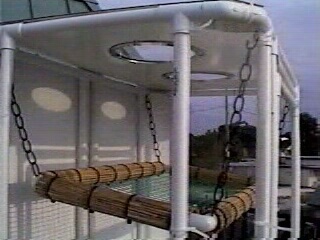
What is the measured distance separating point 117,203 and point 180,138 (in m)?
0.67

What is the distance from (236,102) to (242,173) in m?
3.24

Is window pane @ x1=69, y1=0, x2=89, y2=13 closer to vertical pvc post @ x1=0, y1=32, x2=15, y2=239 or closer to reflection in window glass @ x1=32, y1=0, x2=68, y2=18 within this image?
reflection in window glass @ x1=32, y1=0, x2=68, y2=18

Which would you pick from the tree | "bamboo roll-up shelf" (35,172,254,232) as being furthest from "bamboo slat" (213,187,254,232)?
the tree

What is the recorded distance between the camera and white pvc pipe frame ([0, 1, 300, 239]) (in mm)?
2318

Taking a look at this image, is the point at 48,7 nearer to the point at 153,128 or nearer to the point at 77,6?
the point at 77,6

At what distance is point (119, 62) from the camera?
13.0 ft

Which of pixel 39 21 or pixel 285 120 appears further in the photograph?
pixel 285 120

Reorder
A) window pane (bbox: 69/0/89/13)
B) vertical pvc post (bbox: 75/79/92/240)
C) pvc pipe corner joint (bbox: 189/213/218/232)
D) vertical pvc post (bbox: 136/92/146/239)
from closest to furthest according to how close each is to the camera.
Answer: pvc pipe corner joint (bbox: 189/213/218/232), vertical pvc post (bbox: 75/79/92/240), window pane (bbox: 69/0/89/13), vertical pvc post (bbox: 136/92/146/239)

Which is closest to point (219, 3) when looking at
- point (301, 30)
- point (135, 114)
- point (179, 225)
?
point (179, 225)

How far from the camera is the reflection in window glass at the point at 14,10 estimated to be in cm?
342

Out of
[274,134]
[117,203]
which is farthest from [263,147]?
[117,203]

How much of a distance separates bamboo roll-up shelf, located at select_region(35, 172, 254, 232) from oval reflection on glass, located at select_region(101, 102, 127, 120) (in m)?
1.65

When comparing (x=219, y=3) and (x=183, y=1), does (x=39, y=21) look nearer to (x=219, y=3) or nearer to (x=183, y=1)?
(x=183, y=1)

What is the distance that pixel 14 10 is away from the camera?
3.56 meters
